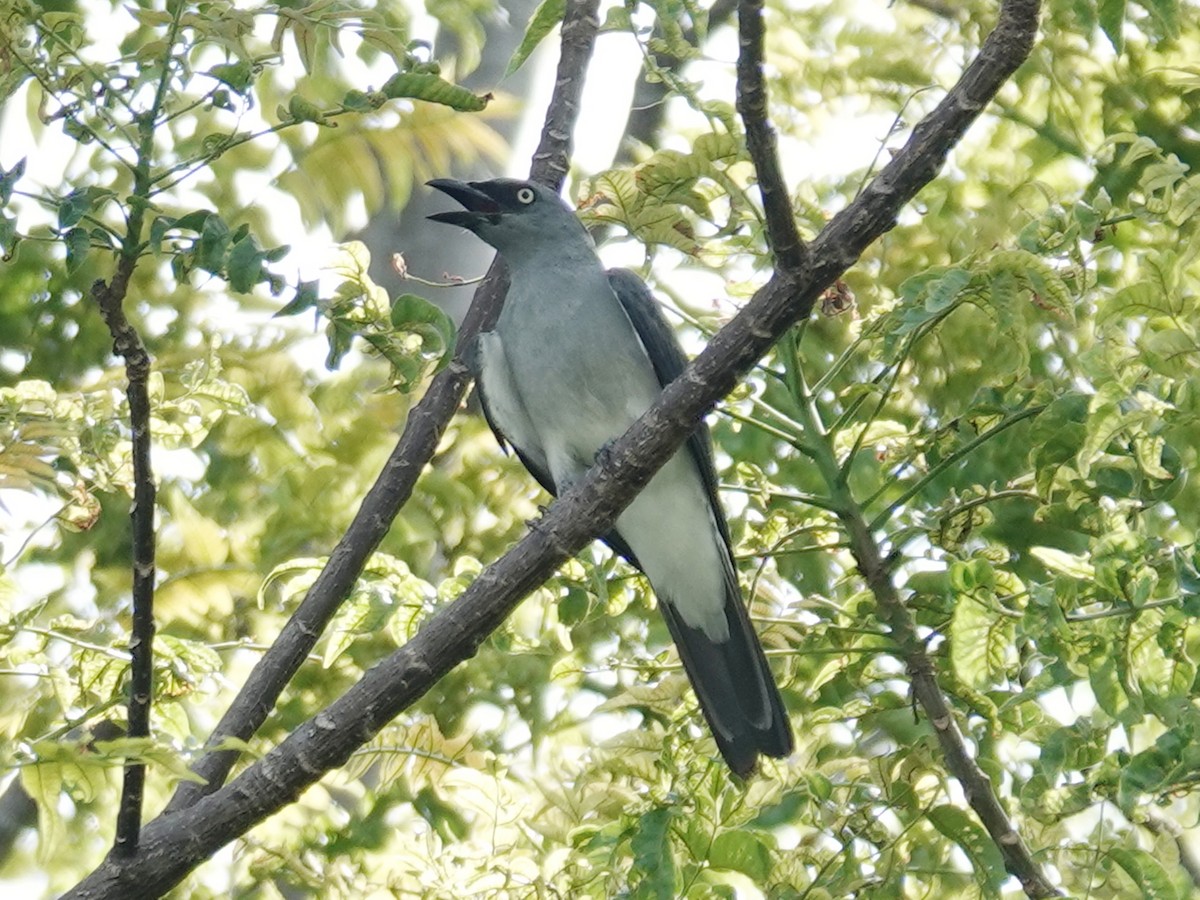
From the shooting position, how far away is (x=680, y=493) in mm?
5164

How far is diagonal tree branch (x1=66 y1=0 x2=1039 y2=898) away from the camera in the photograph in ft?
9.08

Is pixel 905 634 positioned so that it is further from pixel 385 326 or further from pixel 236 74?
pixel 236 74

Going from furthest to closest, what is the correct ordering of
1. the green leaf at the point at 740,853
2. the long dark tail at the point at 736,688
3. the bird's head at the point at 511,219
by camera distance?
the bird's head at the point at 511,219 → the long dark tail at the point at 736,688 → the green leaf at the point at 740,853

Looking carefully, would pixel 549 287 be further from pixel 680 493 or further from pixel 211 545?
pixel 211 545

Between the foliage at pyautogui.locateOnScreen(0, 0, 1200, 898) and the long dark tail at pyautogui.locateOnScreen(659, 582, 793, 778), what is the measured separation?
0.08m

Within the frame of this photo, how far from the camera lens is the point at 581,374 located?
492 centimetres

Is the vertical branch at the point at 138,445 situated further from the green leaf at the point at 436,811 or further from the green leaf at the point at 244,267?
the green leaf at the point at 436,811

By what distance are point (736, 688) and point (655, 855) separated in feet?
3.75

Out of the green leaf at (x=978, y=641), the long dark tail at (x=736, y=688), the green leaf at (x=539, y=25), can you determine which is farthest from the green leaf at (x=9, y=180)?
the long dark tail at (x=736, y=688)

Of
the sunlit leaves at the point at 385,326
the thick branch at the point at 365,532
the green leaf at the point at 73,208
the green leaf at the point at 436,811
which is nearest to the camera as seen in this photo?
the green leaf at the point at 73,208

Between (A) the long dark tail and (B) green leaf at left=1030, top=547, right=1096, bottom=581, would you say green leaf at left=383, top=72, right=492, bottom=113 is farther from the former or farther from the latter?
(A) the long dark tail

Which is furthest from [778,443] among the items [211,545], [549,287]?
[211,545]

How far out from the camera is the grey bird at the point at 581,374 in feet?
16.0

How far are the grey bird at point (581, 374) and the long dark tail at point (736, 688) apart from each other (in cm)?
15
